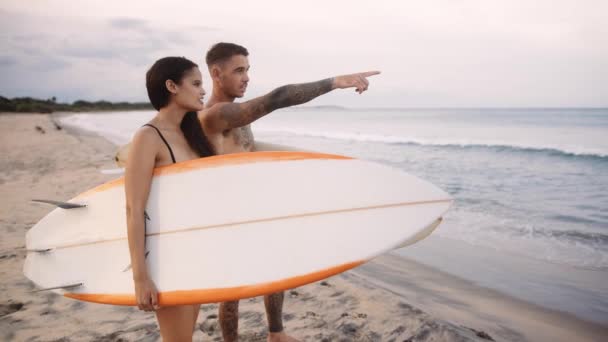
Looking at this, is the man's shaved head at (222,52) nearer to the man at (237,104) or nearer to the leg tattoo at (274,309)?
the man at (237,104)

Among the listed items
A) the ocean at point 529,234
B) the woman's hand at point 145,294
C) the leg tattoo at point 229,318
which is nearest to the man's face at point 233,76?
the woman's hand at point 145,294

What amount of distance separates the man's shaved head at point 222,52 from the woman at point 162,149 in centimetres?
41

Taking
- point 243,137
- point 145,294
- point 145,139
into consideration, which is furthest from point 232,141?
point 145,294

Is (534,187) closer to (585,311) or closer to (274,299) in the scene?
(585,311)

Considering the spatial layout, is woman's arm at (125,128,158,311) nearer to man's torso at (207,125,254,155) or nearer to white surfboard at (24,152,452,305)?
white surfboard at (24,152,452,305)

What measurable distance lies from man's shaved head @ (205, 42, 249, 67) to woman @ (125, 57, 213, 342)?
0.41m

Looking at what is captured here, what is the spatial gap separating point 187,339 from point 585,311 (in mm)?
3153

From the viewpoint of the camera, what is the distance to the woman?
151 centimetres

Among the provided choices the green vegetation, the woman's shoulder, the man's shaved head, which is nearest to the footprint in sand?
the woman's shoulder

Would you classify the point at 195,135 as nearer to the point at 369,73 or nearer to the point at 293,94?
the point at 293,94

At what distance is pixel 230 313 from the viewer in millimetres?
2312

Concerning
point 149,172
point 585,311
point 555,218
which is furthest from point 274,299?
point 555,218

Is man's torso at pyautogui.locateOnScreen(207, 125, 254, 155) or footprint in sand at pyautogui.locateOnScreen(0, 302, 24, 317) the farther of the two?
footprint in sand at pyautogui.locateOnScreen(0, 302, 24, 317)

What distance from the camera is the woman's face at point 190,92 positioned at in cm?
165
